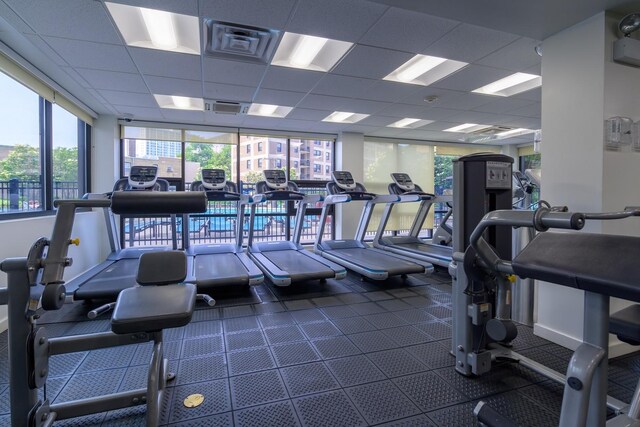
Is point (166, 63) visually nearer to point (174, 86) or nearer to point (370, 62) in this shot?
point (174, 86)

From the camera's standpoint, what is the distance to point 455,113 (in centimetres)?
518

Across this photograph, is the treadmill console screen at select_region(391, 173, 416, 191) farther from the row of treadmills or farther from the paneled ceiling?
the paneled ceiling

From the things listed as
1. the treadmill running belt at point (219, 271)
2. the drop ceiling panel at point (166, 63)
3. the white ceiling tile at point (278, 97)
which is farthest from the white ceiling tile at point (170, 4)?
the treadmill running belt at point (219, 271)

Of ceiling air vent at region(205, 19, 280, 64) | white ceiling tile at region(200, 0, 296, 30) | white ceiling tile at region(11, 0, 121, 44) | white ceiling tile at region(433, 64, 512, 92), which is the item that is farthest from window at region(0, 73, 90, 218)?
white ceiling tile at region(433, 64, 512, 92)

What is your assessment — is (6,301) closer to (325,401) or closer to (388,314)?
(325,401)

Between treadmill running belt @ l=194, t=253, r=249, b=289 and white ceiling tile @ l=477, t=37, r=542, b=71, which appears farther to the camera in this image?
treadmill running belt @ l=194, t=253, r=249, b=289

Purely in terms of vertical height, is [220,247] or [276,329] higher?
[220,247]

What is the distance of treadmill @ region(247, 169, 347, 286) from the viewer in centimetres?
400

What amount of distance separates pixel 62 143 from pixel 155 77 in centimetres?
183

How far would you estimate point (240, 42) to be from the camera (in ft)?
9.50

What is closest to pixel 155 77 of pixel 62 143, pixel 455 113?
pixel 62 143

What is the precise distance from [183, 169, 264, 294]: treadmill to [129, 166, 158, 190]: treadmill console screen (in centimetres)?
59

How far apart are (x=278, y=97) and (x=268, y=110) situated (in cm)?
89

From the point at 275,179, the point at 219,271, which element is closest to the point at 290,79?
the point at 275,179
